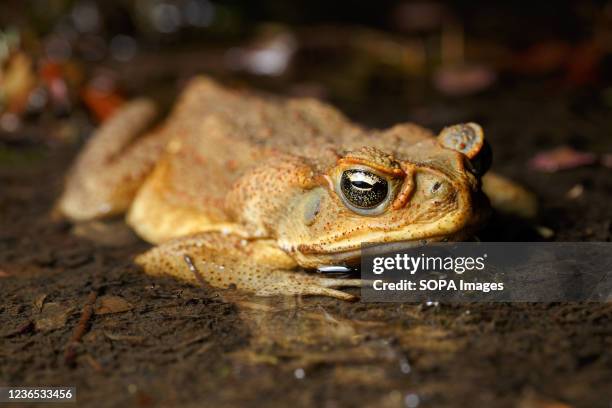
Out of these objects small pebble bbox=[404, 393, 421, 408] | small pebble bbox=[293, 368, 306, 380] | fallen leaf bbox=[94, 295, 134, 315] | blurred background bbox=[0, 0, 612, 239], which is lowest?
small pebble bbox=[404, 393, 421, 408]

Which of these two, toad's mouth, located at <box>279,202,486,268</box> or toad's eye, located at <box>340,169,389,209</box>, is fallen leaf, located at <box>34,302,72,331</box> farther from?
toad's eye, located at <box>340,169,389,209</box>

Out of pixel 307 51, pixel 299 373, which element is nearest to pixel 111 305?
pixel 299 373

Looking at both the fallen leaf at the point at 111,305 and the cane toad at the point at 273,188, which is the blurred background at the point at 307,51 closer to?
the cane toad at the point at 273,188

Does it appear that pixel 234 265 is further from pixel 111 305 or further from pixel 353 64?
pixel 353 64

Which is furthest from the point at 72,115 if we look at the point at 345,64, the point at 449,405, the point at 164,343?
the point at 449,405

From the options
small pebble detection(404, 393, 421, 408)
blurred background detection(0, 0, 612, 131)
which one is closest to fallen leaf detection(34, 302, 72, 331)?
small pebble detection(404, 393, 421, 408)

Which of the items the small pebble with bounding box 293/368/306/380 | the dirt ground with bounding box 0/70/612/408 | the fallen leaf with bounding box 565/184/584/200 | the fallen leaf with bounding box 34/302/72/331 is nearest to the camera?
the dirt ground with bounding box 0/70/612/408
